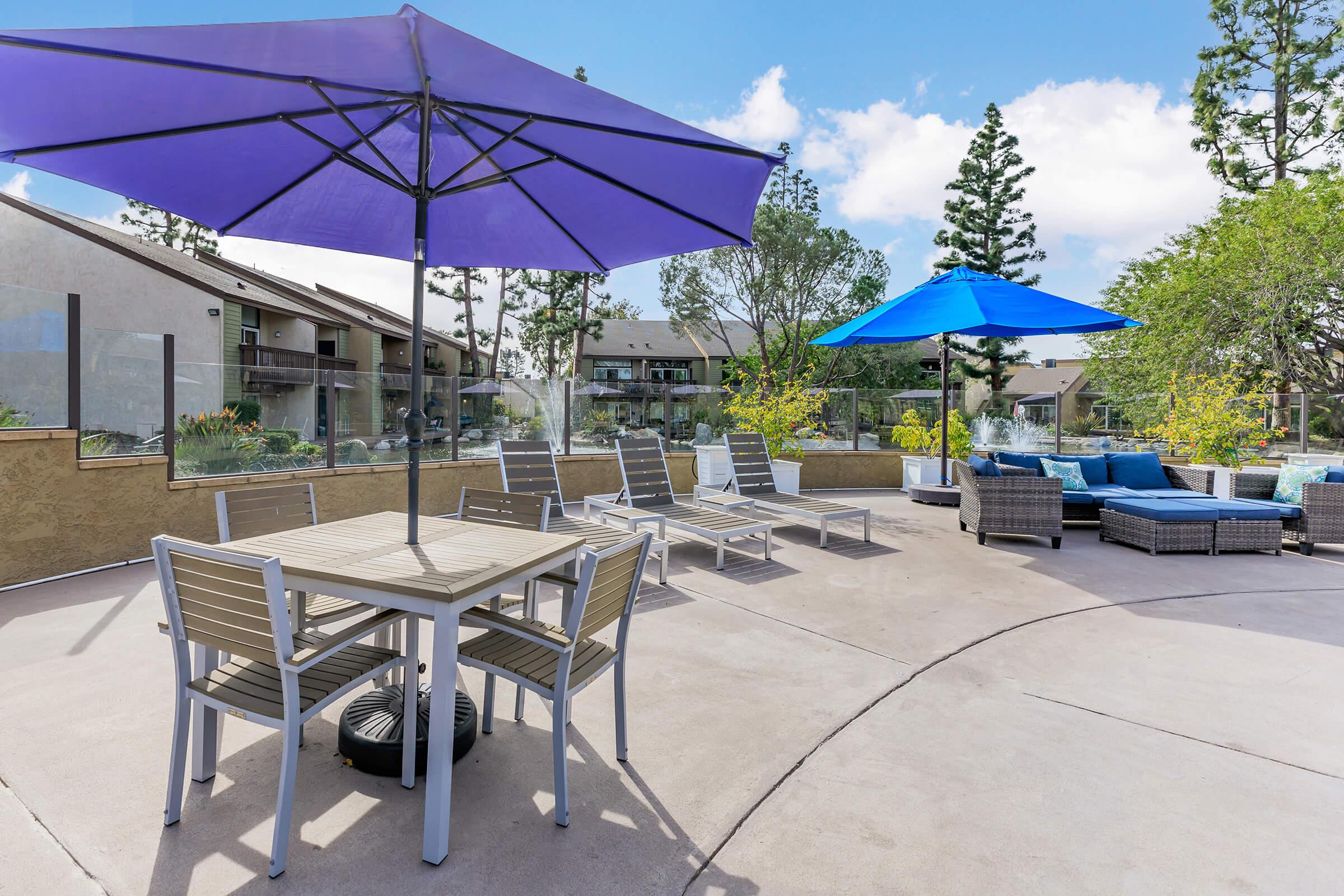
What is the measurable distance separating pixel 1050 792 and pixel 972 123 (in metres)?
27.4

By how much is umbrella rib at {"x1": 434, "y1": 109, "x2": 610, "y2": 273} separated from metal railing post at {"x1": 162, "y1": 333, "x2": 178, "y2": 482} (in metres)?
3.76

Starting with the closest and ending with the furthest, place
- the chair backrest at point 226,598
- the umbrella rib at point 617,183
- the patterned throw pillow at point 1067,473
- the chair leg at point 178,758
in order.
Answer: the chair backrest at point 226,598, the chair leg at point 178,758, the umbrella rib at point 617,183, the patterned throw pillow at point 1067,473

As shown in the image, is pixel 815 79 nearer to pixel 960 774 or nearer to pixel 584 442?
pixel 584 442

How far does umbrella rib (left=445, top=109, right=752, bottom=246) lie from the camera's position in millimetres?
2727

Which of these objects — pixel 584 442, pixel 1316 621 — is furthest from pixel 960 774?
pixel 584 442

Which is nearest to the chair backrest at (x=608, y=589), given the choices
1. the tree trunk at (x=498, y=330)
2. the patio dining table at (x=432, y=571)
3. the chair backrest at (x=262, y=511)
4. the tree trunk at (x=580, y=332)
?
the patio dining table at (x=432, y=571)

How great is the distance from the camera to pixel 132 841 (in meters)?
1.91

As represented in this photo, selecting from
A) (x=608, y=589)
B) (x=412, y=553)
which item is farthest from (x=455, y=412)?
(x=608, y=589)

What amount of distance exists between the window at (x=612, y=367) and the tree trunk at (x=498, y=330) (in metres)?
11.9

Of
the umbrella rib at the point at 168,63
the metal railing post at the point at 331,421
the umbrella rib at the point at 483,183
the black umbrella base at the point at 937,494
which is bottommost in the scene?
the black umbrella base at the point at 937,494

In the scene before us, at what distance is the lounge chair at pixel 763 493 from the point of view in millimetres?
6434

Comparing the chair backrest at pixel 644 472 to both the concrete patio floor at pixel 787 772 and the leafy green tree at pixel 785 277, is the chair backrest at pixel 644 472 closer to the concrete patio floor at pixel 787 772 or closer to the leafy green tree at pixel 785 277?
A: the concrete patio floor at pixel 787 772

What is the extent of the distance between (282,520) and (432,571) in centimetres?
146

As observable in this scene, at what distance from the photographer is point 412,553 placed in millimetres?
2445
